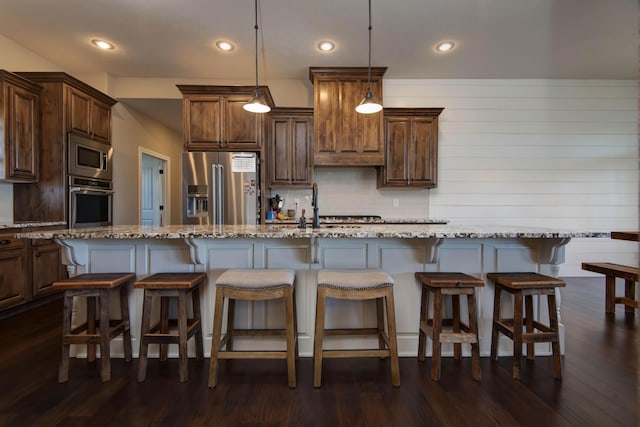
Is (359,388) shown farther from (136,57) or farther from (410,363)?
(136,57)

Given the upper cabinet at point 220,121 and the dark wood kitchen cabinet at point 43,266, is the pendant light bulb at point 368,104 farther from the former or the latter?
the dark wood kitchen cabinet at point 43,266

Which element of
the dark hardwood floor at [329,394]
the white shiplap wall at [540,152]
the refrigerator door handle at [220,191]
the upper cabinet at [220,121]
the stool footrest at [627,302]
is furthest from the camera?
the white shiplap wall at [540,152]

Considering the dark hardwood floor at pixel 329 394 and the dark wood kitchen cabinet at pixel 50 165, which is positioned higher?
the dark wood kitchen cabinet at pixel 50 165

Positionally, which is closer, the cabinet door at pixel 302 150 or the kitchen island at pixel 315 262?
the kitchen island at pixel 315 262

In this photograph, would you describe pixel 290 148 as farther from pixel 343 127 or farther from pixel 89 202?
pixel 89 202

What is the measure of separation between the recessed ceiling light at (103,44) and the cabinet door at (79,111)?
585 mm

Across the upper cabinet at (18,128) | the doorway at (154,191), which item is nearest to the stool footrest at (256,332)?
the upper cabinet at (18,128)

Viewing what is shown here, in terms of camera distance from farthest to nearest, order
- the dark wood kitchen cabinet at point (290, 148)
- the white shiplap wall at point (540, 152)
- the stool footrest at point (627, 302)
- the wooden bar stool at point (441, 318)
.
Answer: the white shiplap wall at point (540, 152)
the dark wood kitchen cabinet at point (290, 148)
the stool footrest at point (627, 302)
the wooden bar stool at point (441, 318)

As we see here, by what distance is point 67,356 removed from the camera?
1.74 m

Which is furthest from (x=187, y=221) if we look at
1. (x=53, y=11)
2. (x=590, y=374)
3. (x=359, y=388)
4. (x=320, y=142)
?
(x=590, y=374)

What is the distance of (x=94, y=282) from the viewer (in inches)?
67.3

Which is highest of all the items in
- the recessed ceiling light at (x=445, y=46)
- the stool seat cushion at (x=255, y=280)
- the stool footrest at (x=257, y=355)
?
the recessed ceiling light at (x=445, y=46)

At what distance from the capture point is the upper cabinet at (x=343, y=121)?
12.3 ft

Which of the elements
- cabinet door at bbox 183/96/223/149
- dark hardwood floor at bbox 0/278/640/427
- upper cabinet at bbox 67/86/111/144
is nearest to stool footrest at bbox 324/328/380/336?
dark hardwood floor at bbox 0/278/640/427
